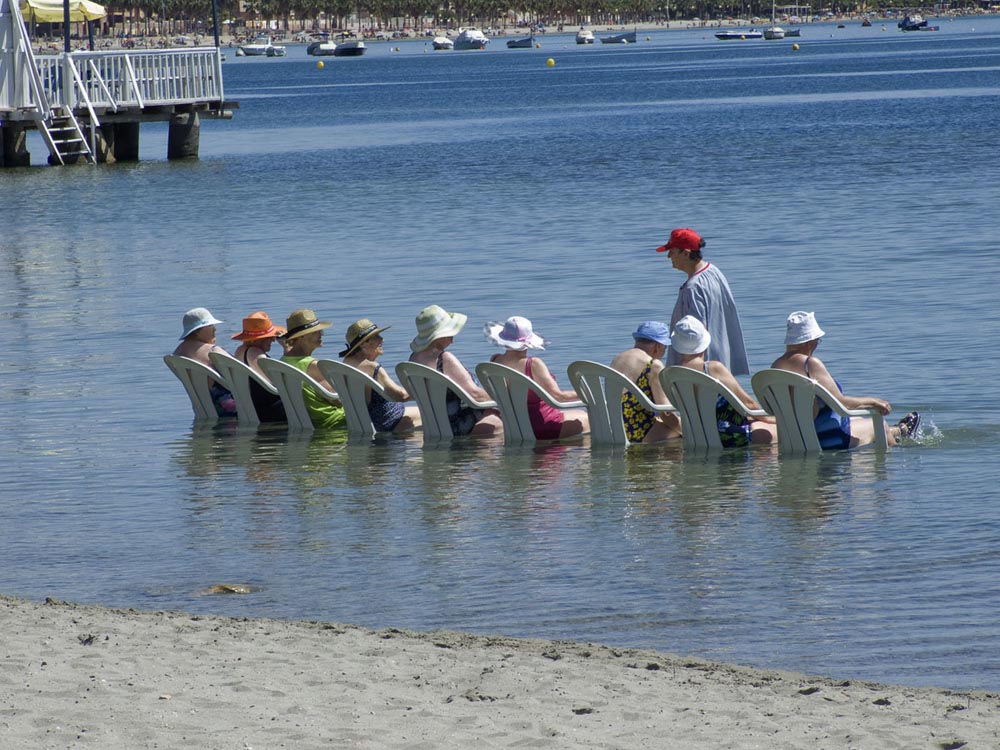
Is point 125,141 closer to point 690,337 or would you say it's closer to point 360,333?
point 360,333

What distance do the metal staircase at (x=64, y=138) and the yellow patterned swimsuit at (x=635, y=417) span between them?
2979 centimetres

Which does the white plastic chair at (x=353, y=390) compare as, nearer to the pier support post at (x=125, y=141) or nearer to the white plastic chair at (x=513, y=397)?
the white plastic chair at (x=513, y=397)

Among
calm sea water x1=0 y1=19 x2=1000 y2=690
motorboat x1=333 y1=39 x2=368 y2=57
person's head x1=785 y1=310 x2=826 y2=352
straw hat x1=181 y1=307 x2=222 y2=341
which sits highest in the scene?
motorboat x1=333 y1=39 x2=368 y2=57

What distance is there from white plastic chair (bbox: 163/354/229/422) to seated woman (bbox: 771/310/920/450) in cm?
425

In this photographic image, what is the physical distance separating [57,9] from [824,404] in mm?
37863

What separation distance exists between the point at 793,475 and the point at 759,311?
8.31 meters

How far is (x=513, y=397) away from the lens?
10.9m

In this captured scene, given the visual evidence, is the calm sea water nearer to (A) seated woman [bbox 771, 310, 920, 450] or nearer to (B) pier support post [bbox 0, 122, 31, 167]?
(A) seated woman [bbox 771, 310, 920, 450]

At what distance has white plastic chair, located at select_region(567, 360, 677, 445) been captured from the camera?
10406 mm

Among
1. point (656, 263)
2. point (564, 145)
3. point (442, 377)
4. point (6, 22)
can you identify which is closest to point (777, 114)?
point (564, 145)

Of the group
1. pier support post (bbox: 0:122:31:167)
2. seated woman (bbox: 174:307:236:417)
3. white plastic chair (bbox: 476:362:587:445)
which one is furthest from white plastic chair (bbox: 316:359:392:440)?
pier support post (bbox: 0:122:31:167)

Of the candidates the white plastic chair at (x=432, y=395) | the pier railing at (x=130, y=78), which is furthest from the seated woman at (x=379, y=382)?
the pier railing at (x=130, y=78)

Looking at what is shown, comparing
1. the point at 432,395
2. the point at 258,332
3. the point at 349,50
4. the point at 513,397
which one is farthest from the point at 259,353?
the point at 349,50

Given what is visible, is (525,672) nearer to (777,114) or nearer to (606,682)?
(606,682)
